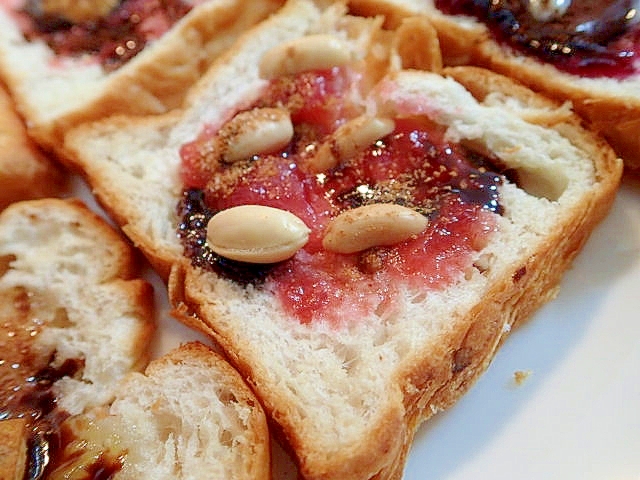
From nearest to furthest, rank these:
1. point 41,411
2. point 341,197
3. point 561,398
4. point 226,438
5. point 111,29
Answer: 1. point 226,438
2. point 41,411
3. point 561,398
4. point 341,197
5. point 111,29

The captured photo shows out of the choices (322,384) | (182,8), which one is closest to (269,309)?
(322,384)

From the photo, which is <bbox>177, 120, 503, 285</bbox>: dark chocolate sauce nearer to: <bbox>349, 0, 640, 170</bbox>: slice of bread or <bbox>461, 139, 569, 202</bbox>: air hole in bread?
<bbox>461, 139, 569, 202</bbox>: air hole in bread

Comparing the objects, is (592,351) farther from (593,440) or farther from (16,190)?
(16,190)

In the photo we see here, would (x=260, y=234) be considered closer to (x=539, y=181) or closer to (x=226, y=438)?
(x=226, y=438)

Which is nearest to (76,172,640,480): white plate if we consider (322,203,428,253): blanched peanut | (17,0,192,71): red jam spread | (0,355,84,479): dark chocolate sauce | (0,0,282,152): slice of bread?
(0,355,84,479): dark chocolate sauce

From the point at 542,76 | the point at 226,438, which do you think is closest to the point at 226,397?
the point at 226,438

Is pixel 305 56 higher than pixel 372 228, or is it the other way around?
pixel 305 56

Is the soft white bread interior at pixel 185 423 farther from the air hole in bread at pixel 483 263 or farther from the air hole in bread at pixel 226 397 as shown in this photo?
the air hole in bread at pixel 483 263
